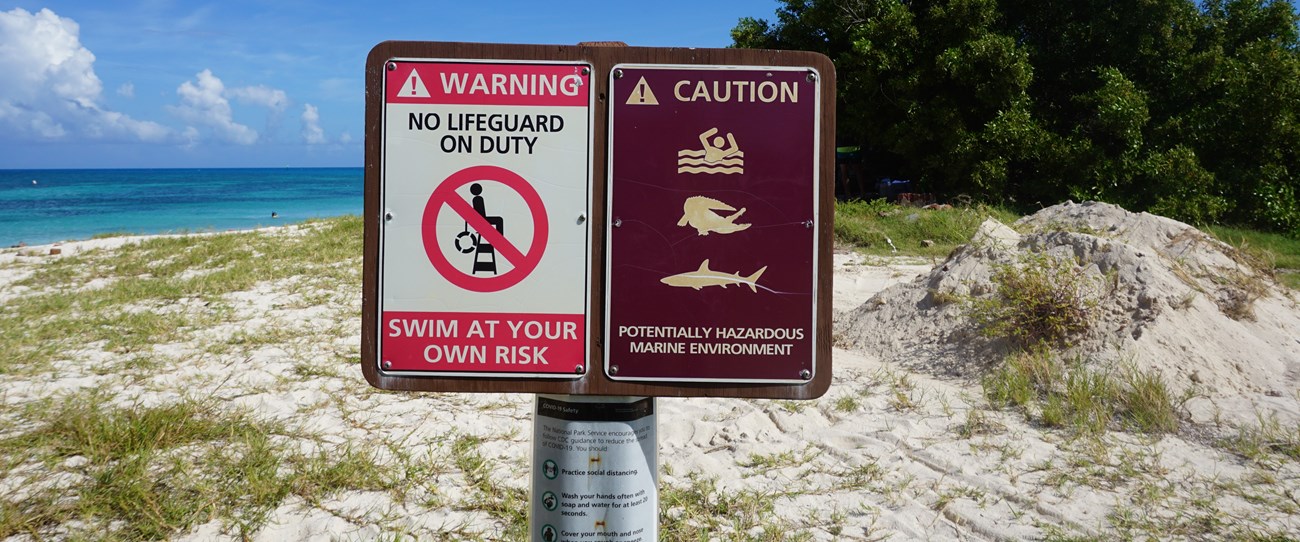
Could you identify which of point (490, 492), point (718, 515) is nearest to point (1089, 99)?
point (718, 515)

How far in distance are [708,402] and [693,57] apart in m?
3.05

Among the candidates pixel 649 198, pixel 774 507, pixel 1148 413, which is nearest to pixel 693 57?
pixel 649 198

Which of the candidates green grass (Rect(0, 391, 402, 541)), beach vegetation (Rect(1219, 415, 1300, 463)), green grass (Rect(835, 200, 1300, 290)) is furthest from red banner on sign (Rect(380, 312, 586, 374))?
green grass (Rect(835, 200, 1300, 290))

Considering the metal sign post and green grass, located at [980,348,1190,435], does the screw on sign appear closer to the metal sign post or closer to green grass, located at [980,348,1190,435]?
the metal sign post

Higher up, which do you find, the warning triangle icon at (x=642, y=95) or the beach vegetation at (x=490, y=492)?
the warning triangle icon at (x=642, y=95)

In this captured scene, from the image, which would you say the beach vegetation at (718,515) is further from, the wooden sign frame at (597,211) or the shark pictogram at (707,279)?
the shark pictogram at (707,279)

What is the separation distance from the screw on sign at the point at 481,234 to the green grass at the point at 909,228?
862 cm

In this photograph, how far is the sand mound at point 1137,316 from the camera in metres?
4.81

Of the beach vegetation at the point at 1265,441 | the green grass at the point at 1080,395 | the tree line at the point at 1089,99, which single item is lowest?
the beach vegetation at the point at 1265,441

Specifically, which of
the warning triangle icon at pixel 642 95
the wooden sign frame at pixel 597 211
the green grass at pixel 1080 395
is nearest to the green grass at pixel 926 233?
the green grass at pixel 1080 395

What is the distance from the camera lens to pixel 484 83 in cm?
159

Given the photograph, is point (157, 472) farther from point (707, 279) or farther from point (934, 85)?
point (934, 85)

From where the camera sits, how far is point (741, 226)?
158 centimetres

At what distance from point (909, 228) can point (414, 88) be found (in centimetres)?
1001
